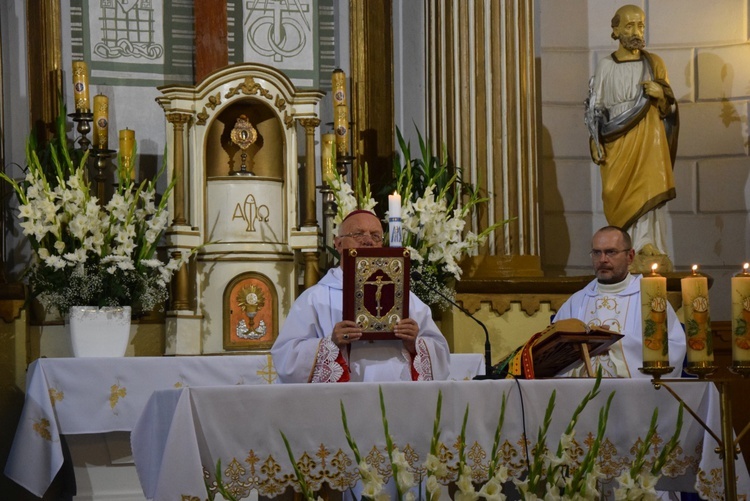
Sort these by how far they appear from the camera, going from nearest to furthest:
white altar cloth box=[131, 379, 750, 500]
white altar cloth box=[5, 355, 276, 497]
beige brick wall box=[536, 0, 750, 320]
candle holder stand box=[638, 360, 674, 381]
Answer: candle holder stand box=[638, 360, 674, 381]
white altar cloth box=[131, 379, 750, 500]
white altar cloth box=[5, 355, 276, 497]
beige brick wall box=[536, 0, 750, 320]

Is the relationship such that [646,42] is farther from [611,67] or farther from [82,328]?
[82,328]

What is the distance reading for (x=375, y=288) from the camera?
4.39 metres

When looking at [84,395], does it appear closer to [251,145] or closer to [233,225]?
[233,225]

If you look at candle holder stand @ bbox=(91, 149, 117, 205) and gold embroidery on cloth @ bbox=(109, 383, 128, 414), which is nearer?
gold embroidery on cloth @ bbox=(109, 383, 128, 414)

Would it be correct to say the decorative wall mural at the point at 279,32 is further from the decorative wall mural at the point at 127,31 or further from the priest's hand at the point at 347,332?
the priest's hand at the point at 347,332

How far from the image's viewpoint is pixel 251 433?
150 inches

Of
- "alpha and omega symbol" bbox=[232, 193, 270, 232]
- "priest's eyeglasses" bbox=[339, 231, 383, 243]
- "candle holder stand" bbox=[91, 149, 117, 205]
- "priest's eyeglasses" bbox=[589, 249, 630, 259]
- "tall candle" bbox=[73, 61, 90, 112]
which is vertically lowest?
"priest's eyeglasses" bbox=[589, 249, 630, 259]

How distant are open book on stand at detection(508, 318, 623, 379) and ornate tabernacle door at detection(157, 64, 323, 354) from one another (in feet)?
8.82

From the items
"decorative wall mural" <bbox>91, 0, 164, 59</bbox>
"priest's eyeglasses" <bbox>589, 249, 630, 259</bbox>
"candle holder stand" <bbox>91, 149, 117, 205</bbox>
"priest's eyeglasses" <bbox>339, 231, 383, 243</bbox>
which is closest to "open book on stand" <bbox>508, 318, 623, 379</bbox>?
"priest's eyeglasses" <bbox>339, 231, 383, 243</bbox>

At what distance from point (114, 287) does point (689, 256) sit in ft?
13.8

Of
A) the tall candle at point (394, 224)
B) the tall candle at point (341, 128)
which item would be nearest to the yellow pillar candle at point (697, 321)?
the tall candle at point (394, 224)

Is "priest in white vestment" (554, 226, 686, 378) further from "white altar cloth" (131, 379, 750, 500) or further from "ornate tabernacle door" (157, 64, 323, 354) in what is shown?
"ornate tabernacle door" (157, 64, 323, 354)

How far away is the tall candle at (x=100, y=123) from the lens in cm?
673

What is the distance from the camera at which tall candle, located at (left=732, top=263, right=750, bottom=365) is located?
9.95 ft
